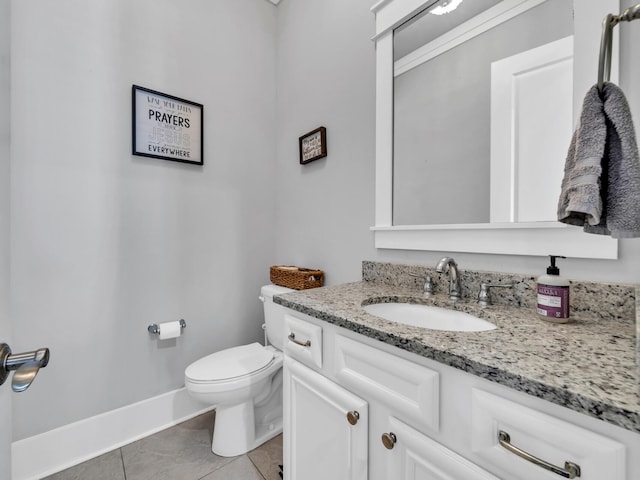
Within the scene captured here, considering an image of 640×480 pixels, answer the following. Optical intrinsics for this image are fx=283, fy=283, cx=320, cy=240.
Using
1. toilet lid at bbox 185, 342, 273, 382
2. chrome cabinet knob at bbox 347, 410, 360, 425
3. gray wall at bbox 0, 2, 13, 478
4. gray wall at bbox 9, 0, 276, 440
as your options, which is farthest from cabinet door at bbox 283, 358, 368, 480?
gray wall at bbox 9, 0, 276, 440

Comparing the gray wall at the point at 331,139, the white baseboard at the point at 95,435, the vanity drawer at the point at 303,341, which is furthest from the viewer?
the gray wall at the point at 331,139

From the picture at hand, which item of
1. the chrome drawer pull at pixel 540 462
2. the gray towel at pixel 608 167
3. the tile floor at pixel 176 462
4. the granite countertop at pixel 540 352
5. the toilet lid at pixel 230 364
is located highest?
the gray towel at pixel 608 167

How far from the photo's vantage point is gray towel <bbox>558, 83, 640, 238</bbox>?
52cm

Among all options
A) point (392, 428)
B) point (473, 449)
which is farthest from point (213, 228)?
point (473, 449)

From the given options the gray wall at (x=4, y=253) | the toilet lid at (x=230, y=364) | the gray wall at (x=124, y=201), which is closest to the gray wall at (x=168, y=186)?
the gray wall at (x=124, y=201)

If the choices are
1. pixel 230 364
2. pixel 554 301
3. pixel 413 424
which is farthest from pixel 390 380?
pixel 230 364

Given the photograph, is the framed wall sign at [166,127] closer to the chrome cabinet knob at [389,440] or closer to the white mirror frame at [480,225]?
the white mirror frame at [480,225]

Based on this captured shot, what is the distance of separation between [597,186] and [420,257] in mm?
692

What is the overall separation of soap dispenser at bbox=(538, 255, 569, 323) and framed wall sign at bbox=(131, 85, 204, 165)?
174 centimetres

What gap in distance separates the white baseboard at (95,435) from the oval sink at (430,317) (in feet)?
4.53

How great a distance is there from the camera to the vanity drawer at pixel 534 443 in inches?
15.7

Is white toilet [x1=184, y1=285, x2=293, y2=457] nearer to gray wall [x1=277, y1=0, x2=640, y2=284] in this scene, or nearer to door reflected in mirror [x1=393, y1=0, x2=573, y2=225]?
gray wall [x1=277, y1=0, x2=640, y2=284]

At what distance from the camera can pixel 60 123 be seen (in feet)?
4.37

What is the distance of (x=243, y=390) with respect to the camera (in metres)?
1.34
